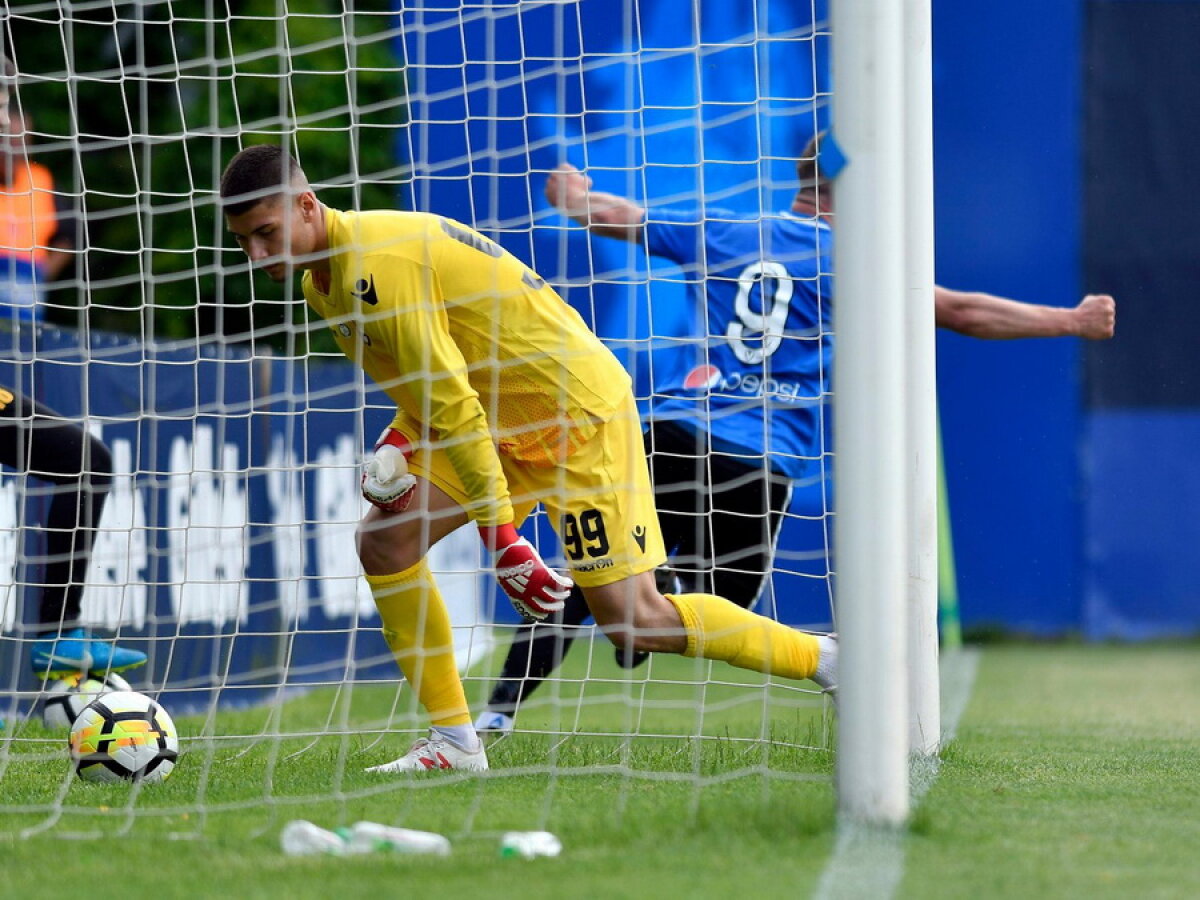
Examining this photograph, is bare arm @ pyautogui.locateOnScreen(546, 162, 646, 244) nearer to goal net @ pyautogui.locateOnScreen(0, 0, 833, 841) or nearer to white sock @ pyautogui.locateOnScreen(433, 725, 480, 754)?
goal net @ pyautogui.locateOnScreen(0, 0, 833, 841)

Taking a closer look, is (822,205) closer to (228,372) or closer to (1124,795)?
(1124,795)

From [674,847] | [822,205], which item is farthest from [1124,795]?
[822,205]

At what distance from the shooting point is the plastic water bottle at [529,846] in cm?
283

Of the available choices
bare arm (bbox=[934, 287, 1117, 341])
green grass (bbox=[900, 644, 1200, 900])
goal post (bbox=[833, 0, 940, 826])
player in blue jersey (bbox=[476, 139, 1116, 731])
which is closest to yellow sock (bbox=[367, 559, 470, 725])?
player in blue jersey (bbox=[476, 139, 1116, 731])

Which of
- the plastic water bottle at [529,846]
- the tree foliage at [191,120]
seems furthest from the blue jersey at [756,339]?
the tree foliage at [191,120]

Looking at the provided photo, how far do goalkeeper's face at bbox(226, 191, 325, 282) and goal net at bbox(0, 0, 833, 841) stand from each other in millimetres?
91

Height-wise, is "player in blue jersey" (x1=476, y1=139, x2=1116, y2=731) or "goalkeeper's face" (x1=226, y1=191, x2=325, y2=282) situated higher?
"goalkeeper's face" (x1=226, y1=191, x2=325, y2=282)

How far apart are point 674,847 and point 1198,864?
3.08 feet

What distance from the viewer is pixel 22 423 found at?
186 inches

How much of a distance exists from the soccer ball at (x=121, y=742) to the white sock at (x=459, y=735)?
0.69 metres

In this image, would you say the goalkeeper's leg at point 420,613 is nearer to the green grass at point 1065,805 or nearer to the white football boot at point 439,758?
the white football boot at point 439,758

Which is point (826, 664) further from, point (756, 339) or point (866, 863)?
point (866, 863)

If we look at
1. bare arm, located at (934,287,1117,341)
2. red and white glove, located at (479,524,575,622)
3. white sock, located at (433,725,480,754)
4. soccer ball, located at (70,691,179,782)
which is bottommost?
white sock, located at (433,725,480,754)

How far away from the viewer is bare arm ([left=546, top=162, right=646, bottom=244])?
4.64 m
